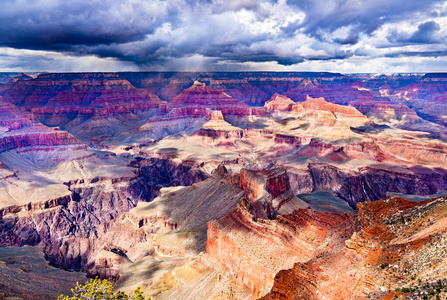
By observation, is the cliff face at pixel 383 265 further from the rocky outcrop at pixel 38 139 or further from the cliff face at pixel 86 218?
the rocky outcrop at pixel 38 139

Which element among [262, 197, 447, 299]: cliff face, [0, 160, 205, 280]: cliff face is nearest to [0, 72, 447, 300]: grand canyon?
[262, 197, 447, 299]: cliff face

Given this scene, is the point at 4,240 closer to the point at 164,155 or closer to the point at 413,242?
the point at 164,155

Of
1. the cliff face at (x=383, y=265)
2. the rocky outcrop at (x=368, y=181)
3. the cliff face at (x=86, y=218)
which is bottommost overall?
the cliff face at (x=86, y=218)

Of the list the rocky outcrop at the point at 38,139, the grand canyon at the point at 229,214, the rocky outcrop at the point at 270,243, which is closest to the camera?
the grand canyon at the point at 229,214

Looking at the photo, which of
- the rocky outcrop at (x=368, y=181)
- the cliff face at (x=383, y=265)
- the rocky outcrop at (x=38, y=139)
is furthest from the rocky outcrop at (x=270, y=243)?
the rocky outcrop at (x=38, y=139)

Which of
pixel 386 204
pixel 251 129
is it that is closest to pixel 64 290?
pixel 386 204

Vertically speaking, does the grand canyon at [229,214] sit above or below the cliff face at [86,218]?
above

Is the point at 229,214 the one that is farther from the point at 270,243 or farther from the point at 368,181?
the point at 368,181

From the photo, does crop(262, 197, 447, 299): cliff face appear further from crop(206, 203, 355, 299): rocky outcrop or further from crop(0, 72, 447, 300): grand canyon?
crop(206, 203, 355, 299): rocky outcrop
